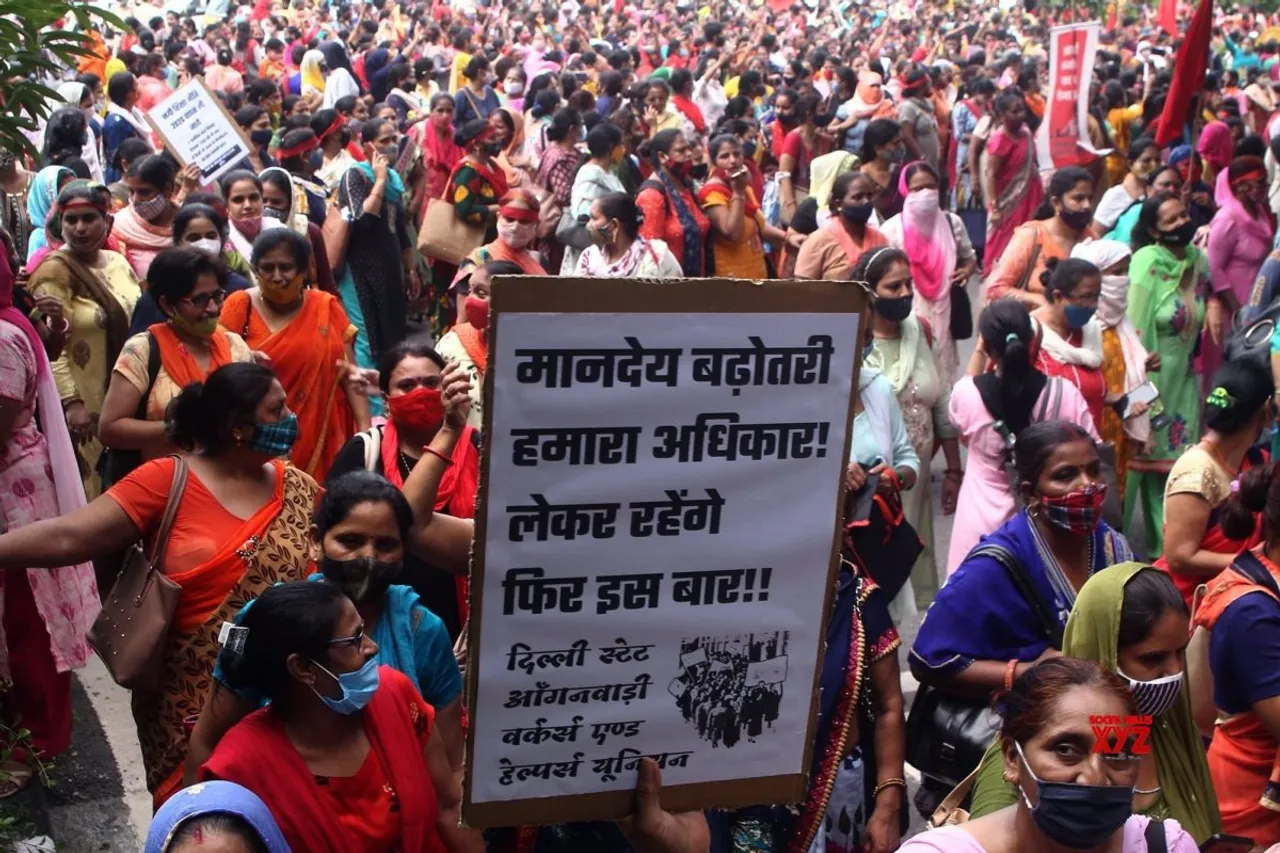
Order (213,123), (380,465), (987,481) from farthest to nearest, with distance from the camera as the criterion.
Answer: (213,123)
(987,481)
(380,465)

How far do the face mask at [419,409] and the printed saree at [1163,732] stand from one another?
1970 mm

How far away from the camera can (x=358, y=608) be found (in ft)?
12.1

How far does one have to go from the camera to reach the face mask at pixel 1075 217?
28.0 feet

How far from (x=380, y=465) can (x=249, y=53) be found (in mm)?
18959

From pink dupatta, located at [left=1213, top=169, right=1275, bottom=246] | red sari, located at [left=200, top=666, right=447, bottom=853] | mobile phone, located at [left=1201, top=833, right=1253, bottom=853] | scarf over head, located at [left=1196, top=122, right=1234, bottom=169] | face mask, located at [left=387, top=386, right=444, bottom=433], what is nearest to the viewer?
red sari, located at [left=200, top=666, right=447, bottom=853]

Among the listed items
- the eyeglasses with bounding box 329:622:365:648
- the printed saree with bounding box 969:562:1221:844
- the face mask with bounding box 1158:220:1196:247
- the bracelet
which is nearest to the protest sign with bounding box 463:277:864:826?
the eyeglasses with bounding box 329:622:365:648

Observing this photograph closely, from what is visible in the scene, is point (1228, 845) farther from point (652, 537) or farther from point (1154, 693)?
point (652, 537)

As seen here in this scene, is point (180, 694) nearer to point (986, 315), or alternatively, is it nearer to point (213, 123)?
point (986, 315)

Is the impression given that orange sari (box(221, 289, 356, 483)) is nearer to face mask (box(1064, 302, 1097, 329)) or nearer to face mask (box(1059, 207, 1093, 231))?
face mask (box(1064, 302, 1097, 329))

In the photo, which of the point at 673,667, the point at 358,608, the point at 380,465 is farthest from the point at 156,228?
the point at 673,667

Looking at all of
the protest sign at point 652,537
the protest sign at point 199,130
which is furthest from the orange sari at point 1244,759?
the protest sign at point 199,130

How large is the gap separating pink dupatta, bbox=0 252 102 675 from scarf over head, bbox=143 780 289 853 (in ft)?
7.73

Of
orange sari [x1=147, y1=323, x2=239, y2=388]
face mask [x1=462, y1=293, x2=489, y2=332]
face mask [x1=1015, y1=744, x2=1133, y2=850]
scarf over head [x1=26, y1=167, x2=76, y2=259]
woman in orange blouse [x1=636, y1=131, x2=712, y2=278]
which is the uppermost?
face mask [x1=1015, y1=744, x2=1133, y2=850]

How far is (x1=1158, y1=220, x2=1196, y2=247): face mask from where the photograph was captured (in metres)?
Result: 8.34
